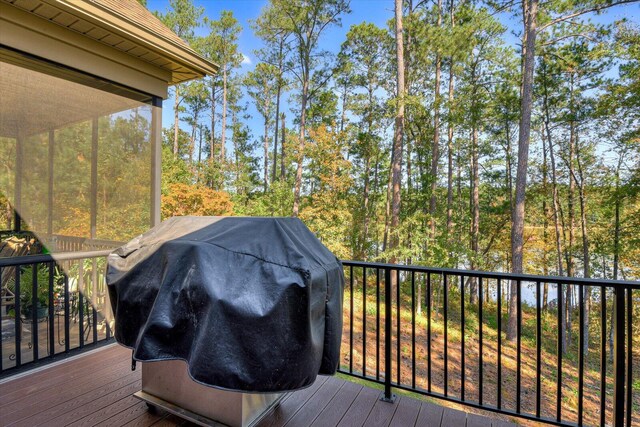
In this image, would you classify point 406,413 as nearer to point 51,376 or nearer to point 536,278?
point 536,278

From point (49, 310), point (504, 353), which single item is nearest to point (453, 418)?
point (49, 310)

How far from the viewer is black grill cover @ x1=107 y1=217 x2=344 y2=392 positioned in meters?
1.24

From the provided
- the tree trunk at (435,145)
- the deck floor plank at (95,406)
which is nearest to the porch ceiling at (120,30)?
the deck floor plank at (95,406)

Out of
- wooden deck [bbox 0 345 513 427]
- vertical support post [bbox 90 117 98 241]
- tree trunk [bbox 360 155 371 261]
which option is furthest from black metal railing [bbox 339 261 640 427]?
vertical support post [bbox 90 117 98 241]

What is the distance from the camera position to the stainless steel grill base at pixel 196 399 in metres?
1.63

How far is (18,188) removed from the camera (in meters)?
3.57

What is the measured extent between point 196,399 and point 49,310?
1.63 meters

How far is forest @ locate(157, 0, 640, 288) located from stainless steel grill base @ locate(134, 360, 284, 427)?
8657 mm

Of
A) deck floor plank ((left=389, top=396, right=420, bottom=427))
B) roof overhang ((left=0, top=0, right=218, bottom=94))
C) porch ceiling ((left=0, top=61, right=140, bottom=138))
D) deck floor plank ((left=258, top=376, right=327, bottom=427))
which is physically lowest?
deck floor plank ((left=389, top=396, right=420, bottom=427))

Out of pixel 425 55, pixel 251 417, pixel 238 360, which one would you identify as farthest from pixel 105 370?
pixel 425 55

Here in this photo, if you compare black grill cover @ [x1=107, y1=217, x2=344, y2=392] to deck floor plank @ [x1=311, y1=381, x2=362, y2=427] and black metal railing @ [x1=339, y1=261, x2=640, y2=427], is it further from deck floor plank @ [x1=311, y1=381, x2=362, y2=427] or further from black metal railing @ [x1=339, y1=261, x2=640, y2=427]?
black metal railing @ [x1=339, y1=261, x2=640, y2=427]

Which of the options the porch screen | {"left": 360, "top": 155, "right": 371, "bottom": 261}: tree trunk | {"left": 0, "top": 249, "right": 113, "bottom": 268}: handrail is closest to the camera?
{"left": 0, "top": 249, "right": 113, "bottom": 268}: handrail

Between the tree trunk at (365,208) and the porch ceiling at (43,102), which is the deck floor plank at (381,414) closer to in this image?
the porch ceiling at (43,102)

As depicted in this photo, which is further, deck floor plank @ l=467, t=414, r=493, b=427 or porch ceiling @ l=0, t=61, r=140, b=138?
porch ceiling @ l=0, t=61, r=140, b=138
